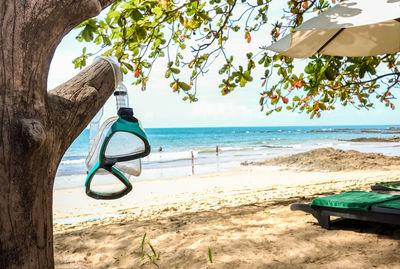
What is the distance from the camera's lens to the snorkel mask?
1.43 meters

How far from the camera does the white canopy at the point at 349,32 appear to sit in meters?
2.59

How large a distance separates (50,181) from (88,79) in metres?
0.50

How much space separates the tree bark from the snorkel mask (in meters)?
0.17

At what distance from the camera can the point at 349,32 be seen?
3.76 metres

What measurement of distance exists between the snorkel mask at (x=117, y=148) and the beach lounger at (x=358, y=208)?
2.20m

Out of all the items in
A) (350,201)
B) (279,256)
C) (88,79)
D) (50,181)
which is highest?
(88,79)

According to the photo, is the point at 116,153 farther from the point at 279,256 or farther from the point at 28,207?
the point at 279,256

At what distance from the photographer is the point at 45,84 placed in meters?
1.26

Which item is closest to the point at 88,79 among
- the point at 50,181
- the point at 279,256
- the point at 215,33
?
the point at 50,181

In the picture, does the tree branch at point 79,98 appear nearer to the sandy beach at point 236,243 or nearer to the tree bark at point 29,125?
the tree bark at point 29,125

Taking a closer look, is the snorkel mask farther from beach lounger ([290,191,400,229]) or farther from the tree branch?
beach lounger ([290,191,400,229])

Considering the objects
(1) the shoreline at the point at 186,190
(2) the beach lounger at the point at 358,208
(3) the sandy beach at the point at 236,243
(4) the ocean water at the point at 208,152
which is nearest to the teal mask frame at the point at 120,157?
(3) the sandy beach at the point at 236,243

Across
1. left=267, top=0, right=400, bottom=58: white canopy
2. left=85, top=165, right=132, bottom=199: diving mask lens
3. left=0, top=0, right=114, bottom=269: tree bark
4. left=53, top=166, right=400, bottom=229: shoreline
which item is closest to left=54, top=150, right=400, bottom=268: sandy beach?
left=85, top=165, right=132, bottom=199: diving mask lens

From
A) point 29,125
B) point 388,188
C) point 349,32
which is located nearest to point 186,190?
point 388,188
